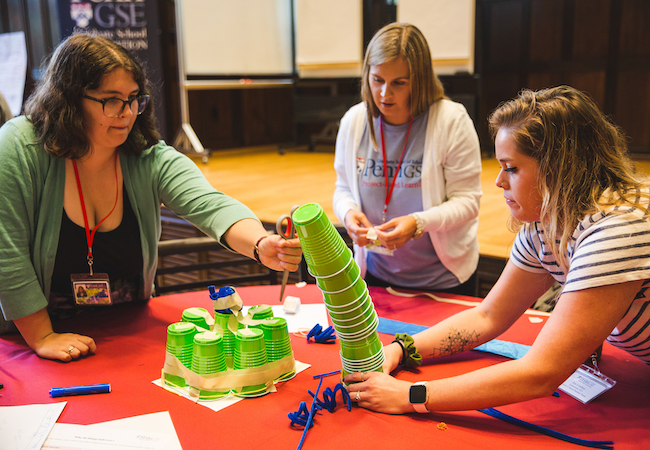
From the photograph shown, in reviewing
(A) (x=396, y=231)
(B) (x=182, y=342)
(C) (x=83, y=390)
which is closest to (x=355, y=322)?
(B) (x=182, y=342)

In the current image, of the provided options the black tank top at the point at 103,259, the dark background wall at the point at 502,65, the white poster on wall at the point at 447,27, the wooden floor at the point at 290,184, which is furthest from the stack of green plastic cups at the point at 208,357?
the white poster on wall at the point at 447,27

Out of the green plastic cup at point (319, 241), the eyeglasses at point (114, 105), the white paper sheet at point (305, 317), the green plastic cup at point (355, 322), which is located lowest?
the white paper sheet at point (305, 317)

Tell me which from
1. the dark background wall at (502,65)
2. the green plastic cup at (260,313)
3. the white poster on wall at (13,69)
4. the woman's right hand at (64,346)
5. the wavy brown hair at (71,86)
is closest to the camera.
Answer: the green plastic cup at (260,313)

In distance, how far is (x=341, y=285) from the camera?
1.02 meters

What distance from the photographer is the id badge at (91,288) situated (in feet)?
4.95

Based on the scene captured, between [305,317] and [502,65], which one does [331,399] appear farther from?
[502,65]

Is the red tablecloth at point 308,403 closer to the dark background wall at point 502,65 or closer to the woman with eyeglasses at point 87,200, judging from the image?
the woman with eyeglasses at point 87,200

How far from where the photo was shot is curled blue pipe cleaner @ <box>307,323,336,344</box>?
4.54ft

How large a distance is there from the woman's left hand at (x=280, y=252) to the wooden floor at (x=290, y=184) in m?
1.47

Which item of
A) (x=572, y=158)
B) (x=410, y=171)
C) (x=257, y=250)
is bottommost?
(x=257, y=250)

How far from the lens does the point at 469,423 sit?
101cm

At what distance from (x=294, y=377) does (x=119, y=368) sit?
41 cm

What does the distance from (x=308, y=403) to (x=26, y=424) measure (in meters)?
0.53

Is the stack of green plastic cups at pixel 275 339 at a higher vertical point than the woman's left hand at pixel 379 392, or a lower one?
higher
